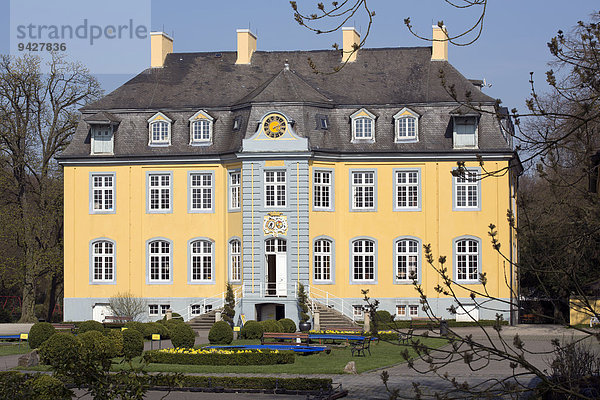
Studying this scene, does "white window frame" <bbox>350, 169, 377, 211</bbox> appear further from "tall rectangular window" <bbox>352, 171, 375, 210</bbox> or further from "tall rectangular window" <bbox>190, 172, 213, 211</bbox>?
"tall rectangular window" <bbox>190, 172, 213, 211</bbox>

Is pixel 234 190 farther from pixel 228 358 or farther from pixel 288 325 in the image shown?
pixel 228 358

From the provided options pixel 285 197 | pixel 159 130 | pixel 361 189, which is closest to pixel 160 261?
pixel 159 130

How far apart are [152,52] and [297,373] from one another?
981 inches

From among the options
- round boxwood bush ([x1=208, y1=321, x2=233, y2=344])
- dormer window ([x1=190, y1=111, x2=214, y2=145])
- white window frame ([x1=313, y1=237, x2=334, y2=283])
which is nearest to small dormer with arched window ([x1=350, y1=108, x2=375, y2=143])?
white window frame ([x1=313, y1=237, x2=334, y2=283])

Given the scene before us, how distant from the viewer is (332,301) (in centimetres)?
3859

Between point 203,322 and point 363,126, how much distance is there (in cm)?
1071

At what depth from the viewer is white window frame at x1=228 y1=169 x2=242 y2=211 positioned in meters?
39.2

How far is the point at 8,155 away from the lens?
46875mm

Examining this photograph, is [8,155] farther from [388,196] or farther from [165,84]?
[388,196]

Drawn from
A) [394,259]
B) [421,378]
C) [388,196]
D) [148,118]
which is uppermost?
[148,118]

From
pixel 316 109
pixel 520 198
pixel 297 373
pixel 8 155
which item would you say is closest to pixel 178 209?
pixel 316 109

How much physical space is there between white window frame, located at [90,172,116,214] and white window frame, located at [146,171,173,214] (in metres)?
1.51

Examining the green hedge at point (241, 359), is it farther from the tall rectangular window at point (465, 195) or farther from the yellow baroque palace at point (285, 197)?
the tall rectangular window at point (465, 195)

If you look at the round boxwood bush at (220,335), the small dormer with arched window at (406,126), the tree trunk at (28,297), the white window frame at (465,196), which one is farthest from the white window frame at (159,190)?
the white window frame at (465,196)
